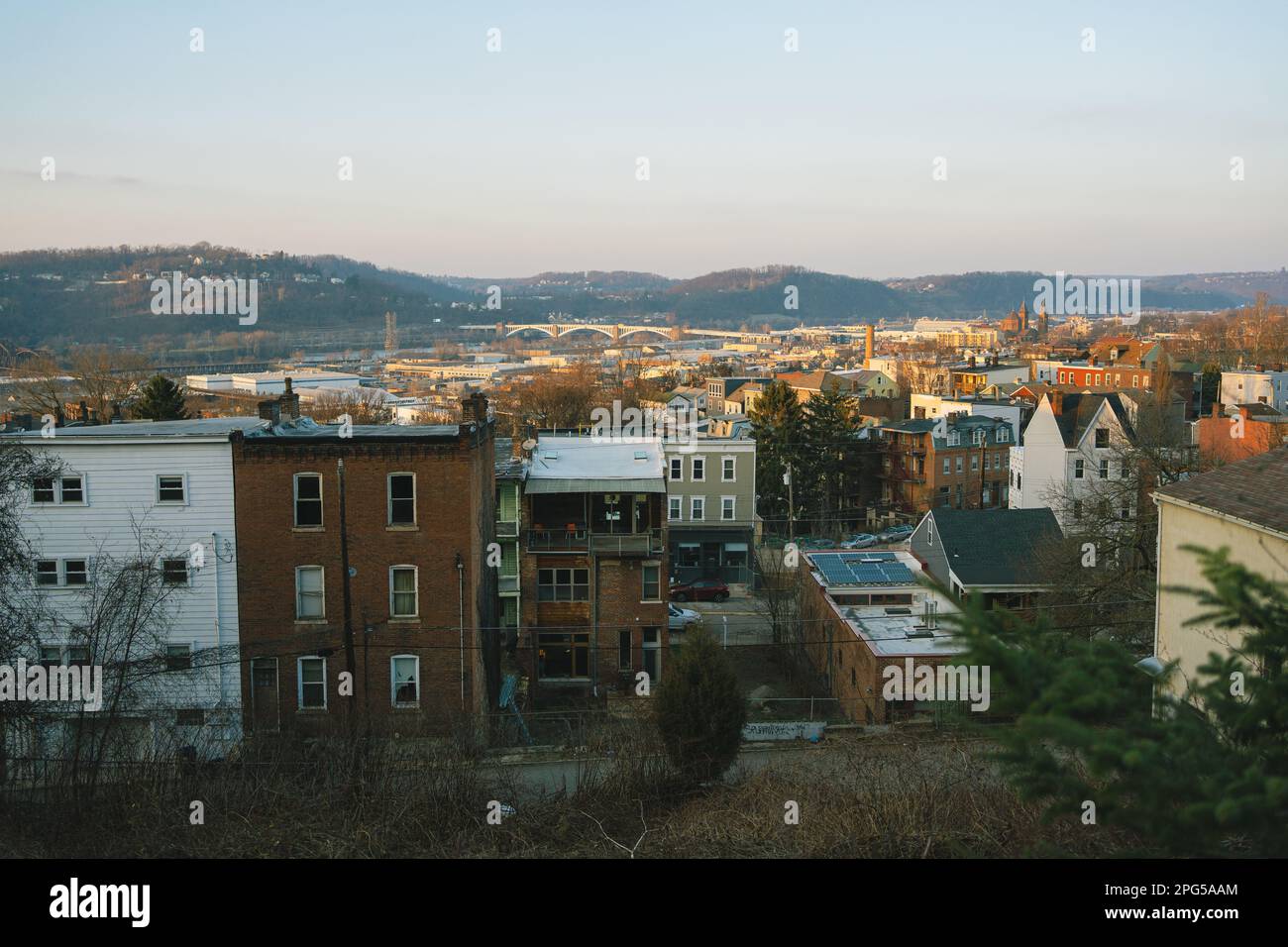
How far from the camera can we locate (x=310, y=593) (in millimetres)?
Answer: 23094

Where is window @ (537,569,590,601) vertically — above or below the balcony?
below

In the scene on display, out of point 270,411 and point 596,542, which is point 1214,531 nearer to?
point 596,542

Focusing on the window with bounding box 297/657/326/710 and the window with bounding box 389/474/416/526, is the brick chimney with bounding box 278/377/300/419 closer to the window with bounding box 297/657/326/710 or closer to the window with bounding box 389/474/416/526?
the window with bounding box 389/474/416/526

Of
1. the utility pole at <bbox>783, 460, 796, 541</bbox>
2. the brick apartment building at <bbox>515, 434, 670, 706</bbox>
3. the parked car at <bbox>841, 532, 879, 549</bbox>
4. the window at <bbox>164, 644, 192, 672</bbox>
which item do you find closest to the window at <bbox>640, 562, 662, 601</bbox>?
the brick apartment building at <bbox>515, 434, 670, 706</bbox>

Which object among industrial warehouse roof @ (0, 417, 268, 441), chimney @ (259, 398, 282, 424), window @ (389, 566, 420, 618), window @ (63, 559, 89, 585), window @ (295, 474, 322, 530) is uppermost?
chimney @ (259, 398, 282, 424)

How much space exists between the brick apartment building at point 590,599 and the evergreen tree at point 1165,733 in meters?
19.6

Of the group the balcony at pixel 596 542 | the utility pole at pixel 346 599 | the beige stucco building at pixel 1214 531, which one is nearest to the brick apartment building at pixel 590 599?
the balcony at pixel 596 542

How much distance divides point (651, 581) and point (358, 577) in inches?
284

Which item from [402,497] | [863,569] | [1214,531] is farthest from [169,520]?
[1214,531]

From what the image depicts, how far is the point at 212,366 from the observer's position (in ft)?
503

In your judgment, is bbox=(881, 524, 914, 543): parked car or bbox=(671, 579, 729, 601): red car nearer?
bbox=(671, 579, 729, 601): red car

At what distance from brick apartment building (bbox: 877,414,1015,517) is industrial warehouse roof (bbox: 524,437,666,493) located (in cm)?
2644

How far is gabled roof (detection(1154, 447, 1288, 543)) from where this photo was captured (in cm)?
1461
